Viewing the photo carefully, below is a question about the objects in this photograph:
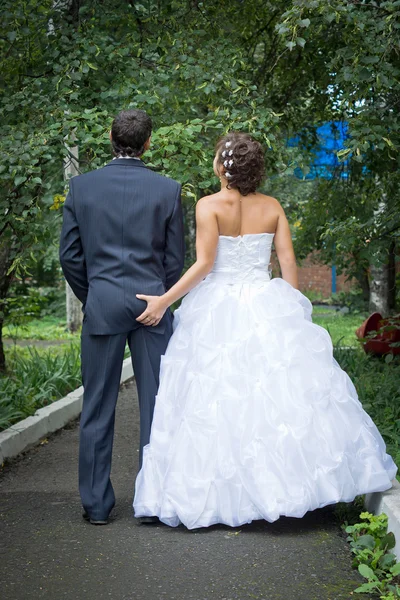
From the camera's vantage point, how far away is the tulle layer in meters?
4.77

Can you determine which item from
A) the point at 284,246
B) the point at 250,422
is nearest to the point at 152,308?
the point at 250,422

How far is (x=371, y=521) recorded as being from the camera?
4605mm

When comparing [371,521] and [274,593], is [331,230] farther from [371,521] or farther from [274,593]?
[274,593]

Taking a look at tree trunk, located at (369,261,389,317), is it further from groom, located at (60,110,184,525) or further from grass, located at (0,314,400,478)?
groom, located at (60,110,184,525)

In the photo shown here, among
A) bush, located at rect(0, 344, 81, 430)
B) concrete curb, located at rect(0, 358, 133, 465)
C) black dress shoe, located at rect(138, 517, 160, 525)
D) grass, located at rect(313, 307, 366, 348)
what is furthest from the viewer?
grass, located at rect(313, 307, 366, 348)

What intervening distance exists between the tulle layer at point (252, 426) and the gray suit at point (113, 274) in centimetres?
21

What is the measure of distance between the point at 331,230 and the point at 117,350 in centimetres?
297

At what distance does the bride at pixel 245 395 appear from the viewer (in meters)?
4.77

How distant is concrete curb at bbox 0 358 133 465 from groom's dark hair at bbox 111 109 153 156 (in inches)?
109

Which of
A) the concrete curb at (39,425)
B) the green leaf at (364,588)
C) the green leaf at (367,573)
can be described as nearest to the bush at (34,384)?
the concrete curb at (39,425)

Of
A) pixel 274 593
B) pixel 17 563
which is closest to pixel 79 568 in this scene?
pixel 17 563

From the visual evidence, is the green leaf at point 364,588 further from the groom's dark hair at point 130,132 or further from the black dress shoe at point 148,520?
the groom's dark hair at point 130,132

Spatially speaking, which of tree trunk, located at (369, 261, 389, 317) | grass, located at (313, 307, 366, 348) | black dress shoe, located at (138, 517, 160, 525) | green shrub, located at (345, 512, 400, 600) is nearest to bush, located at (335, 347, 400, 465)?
green shrub, located at (345, 512, 400, 600)

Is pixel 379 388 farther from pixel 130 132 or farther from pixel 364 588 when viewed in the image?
pixel 364 588
